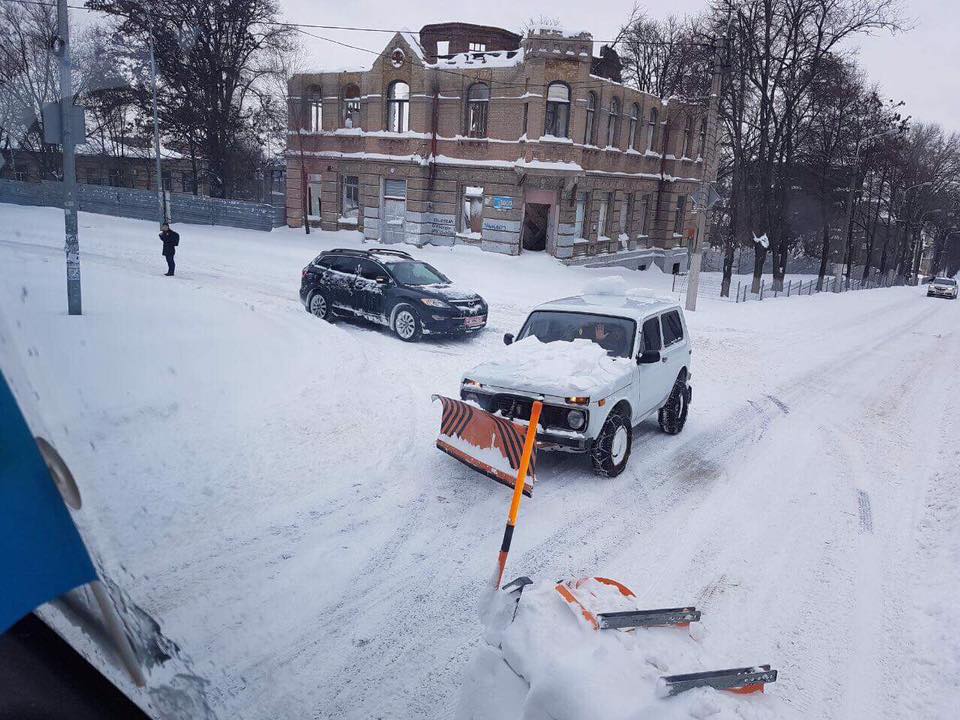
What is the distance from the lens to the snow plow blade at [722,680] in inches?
104

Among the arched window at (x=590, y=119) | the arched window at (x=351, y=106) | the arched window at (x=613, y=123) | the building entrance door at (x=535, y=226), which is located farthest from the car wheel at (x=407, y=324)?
the arched window at (x=351, y=106)

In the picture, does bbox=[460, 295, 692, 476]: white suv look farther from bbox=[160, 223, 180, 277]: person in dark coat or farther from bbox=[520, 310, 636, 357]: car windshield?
bbox=[160, 223, 180, 277]: person in dark coat

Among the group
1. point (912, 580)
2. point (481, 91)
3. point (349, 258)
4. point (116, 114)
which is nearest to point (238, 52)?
point (349, 258)

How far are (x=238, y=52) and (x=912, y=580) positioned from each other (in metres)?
12.0

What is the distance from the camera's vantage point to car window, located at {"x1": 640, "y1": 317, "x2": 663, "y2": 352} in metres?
8.48

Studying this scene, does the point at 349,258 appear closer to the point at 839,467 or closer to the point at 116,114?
the point at 116,114

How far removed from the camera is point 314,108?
33.1 m

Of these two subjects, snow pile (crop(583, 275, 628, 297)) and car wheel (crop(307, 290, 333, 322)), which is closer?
snow pile (crop(583, 275, 628, 297))

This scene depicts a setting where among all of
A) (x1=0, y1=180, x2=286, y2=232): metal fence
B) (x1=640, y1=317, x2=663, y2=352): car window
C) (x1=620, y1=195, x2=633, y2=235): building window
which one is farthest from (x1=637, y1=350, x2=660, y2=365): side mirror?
(x1=620, y1=195, x2=633, y2=235): building window

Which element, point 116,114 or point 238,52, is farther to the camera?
point 238,52

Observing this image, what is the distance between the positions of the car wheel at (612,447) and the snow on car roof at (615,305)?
1630 millimetres

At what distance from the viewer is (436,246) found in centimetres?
3039

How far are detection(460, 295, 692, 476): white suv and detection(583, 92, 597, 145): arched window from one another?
68.2 feet

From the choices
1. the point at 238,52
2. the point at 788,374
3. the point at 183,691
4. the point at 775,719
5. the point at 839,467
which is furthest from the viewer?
the point at 788,374
